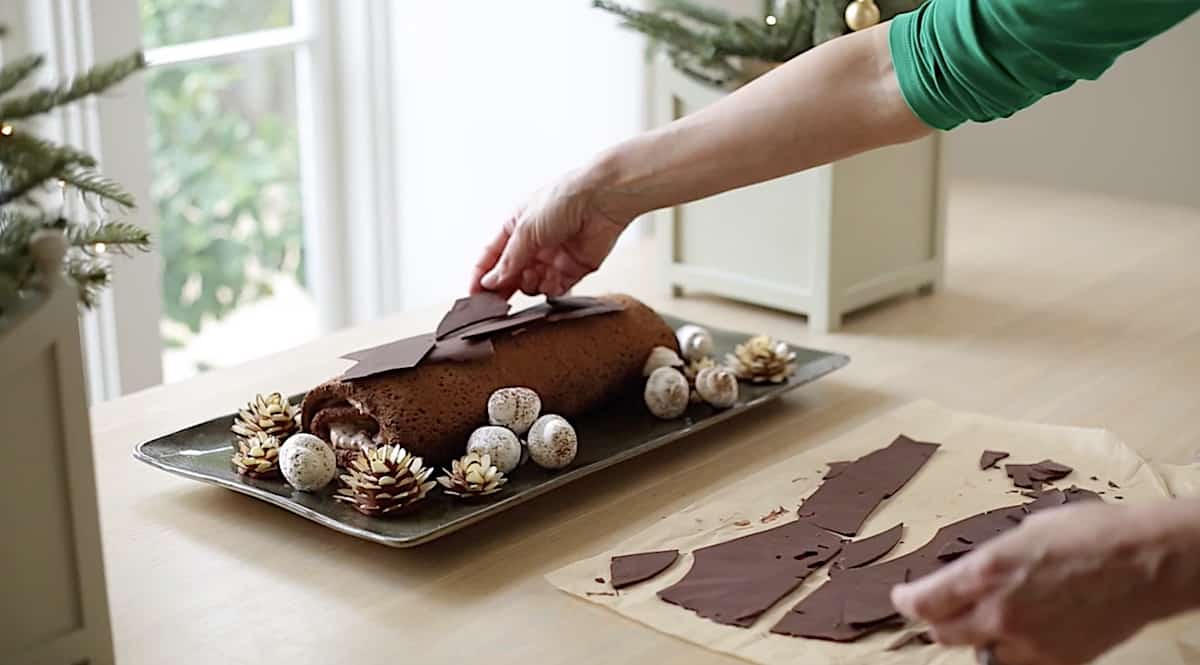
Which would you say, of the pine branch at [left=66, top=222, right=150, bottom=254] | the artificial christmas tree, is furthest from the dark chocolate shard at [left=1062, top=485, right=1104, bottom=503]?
the pine branch at [left=66, top=222, right=150, bottom=254]

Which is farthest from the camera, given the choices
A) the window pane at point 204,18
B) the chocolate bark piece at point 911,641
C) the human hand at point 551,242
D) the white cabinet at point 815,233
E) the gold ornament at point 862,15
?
the window pane at point 204,18

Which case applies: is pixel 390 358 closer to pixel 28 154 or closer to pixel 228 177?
pixel 28 154

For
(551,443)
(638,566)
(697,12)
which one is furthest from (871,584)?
(697,12)

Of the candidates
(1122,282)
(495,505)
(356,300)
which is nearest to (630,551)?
(495,505)

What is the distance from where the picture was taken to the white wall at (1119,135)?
2.43m

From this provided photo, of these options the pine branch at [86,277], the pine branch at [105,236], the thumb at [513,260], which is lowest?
the thumb at [513,260]

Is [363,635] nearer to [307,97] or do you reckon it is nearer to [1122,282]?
[1122,282]

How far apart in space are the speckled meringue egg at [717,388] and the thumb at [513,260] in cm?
20

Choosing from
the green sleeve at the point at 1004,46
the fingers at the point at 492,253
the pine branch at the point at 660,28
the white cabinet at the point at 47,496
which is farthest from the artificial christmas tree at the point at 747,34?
the white cabinet at the point at 47,496

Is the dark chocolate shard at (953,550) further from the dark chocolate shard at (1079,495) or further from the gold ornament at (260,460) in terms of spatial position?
the gold ornament at (260,460)

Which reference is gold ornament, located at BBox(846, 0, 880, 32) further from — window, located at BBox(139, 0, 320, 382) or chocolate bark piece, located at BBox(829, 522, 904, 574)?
window, located at BBox(139, 0, 320, 382)

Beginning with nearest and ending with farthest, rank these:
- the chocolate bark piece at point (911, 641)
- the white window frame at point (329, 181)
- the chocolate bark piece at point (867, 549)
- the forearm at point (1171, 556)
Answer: the forearm at point (1171, 556)
the chocolate bark piece at point (911, 641)
the chocolate bark piece at point (867, 549)
the white window frame at point (329, 181)

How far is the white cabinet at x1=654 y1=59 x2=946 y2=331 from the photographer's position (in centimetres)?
168

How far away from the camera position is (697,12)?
1.71 metres
